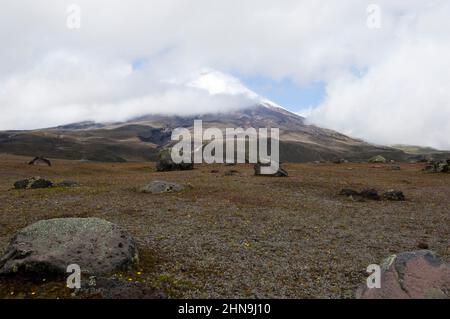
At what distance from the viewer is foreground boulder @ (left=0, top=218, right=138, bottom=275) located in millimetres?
15672

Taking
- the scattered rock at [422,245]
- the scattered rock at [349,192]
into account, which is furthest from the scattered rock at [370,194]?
the scattered rock at [422,245]

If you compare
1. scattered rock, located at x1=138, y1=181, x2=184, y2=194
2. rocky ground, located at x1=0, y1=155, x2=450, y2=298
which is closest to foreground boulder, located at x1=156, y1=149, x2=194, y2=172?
rocky ground, located at x1=0, y1=155, x2=450, y2=298

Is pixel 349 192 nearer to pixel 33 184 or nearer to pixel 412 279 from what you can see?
pixel 412 279

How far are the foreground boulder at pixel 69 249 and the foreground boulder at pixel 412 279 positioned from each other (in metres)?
9.62

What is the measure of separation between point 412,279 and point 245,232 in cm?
1205

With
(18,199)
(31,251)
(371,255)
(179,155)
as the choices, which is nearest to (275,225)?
(371,255)

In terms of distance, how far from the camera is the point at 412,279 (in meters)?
14.0

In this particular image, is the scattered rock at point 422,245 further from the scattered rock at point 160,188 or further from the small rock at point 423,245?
the scattered rock at point 160,188

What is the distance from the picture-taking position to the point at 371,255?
68.7 ft

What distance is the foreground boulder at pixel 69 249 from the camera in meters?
15.7

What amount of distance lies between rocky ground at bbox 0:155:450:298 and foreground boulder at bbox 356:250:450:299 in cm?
199

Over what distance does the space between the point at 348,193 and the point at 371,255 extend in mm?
20559

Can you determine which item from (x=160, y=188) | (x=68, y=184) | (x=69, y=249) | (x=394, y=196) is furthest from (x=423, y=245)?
(x=68, y=184)

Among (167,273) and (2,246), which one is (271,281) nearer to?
(167,273)
